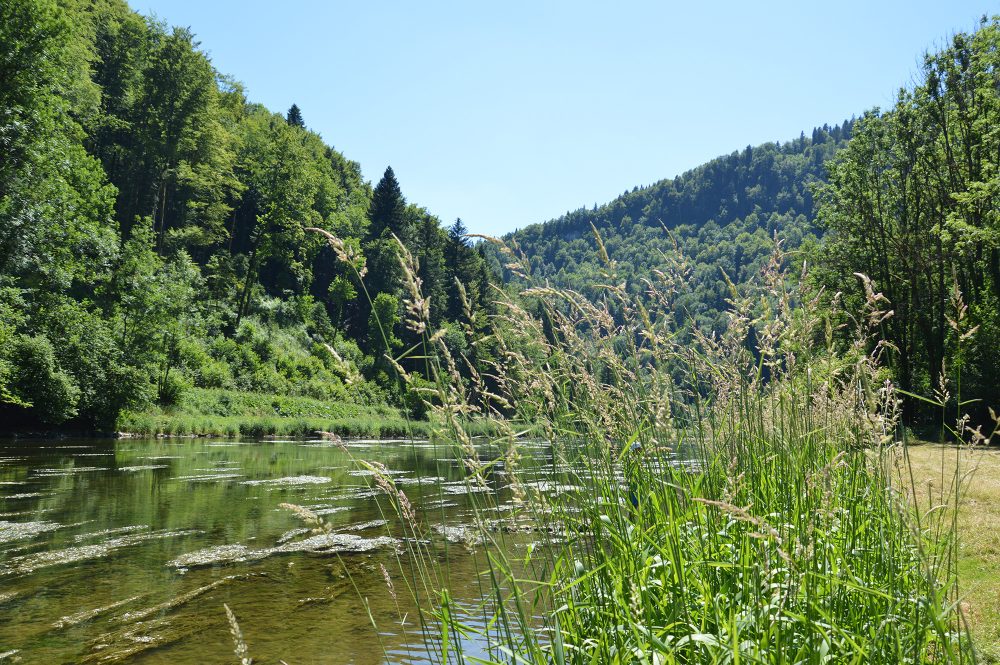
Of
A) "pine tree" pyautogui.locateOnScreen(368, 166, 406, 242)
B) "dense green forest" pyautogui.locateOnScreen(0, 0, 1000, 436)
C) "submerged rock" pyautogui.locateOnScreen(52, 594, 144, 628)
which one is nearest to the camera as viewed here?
"submerged rock" pyautogui.locateOnScreen(52, 594, 144, 628)

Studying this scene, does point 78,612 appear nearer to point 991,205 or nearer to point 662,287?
point 662,287

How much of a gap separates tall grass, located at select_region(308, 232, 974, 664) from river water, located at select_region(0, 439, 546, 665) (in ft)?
0.95

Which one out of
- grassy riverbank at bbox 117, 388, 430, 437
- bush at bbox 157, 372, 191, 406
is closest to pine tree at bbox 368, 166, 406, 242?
grassy riverbank at bbox 117, 388, 430, 437

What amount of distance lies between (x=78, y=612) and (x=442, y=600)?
5.38 metres

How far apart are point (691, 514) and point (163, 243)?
4951cm

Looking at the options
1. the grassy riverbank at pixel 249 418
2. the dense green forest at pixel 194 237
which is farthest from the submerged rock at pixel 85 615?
the grassy riverbank at pixel 249 418

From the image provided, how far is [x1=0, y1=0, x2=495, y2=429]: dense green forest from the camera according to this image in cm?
2045

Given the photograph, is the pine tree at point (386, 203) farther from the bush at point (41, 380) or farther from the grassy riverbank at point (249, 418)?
the bush at point (41, 380)

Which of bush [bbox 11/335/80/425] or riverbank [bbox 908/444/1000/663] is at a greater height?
bush [bbox 11/335/80/425]

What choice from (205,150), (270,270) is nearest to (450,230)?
(270,270)

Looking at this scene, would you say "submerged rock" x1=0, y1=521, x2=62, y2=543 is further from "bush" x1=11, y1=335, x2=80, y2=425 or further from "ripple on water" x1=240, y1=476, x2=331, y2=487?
"bush" x1=11, y1=335, x2=80, y2=425

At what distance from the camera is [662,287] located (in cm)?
318

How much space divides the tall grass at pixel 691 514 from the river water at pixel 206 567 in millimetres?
289

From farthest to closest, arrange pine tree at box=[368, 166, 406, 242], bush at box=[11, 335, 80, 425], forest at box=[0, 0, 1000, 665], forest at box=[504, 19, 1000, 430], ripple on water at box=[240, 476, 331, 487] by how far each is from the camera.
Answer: pine tree at box=[368, 166, 406, 242]
bush at box=[11, 335, 80, 425]
forest at box=[504, 19, 1000, 430]
ripple on water at box=[240, 476, 331, 487]
forest at box=[0, 0, 1000, 665]
